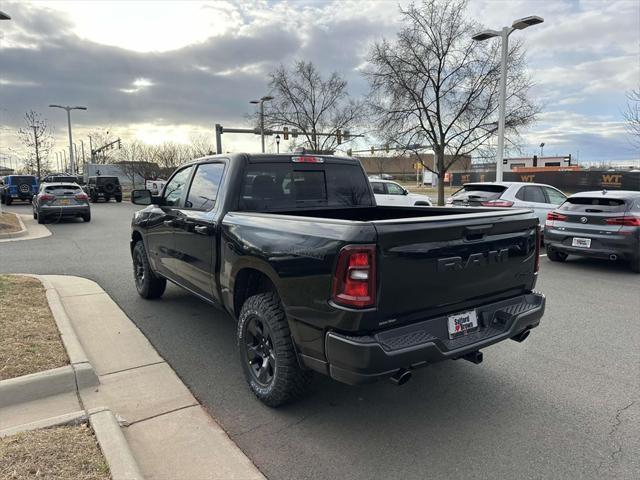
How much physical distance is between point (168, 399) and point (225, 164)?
2.12 meters

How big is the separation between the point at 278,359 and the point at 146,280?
3705 mm

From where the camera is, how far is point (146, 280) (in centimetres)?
627

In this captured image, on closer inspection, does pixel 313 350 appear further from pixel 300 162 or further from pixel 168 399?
pixel 300 162

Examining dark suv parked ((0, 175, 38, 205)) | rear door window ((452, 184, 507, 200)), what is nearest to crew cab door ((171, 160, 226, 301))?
rear door window ((452, 184, 507, 200))

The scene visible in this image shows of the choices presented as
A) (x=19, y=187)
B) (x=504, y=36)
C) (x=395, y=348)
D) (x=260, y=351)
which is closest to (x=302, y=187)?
(x=260, y=351)

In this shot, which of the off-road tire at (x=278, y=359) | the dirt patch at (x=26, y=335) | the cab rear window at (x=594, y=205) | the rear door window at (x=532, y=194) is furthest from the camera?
the rear door window at (x=532, y=194)

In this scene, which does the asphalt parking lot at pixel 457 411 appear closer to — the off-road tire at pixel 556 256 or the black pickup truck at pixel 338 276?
the black pickup truck at pixel 338 276

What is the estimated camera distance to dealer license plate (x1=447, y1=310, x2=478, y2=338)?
3.07 m

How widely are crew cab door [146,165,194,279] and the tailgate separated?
301 cm

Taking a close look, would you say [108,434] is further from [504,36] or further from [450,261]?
[504,36]

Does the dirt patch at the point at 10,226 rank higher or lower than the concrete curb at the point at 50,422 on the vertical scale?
higher

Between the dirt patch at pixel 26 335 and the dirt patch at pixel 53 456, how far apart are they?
3.23ft

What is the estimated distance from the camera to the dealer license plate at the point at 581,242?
857 centimetres

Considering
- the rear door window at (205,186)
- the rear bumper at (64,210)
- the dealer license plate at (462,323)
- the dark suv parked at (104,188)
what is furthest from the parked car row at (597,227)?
the dark suv parked at (104,188)
